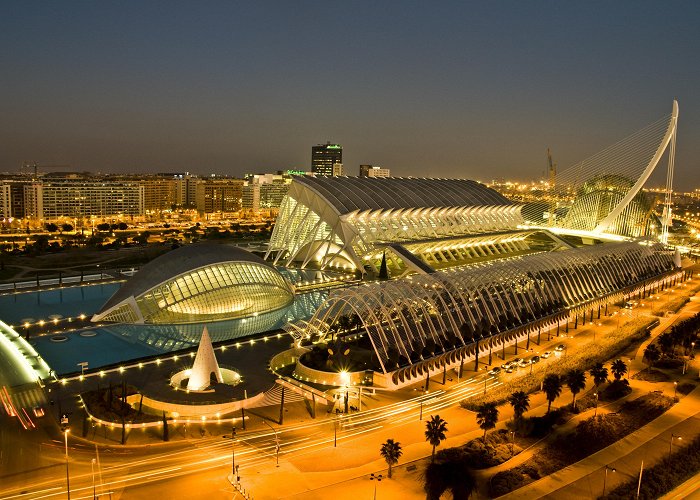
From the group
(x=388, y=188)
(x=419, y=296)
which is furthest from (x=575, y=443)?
(x=388, y=188)

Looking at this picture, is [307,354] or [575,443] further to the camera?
[307,354]

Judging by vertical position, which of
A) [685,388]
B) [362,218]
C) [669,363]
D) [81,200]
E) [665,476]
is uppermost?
[362,218]

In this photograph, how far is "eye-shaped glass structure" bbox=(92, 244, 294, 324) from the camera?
139 feet

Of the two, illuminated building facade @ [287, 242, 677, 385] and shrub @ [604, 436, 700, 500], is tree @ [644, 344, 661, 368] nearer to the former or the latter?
illuminated building facade @ [287, 242, 677, 385]

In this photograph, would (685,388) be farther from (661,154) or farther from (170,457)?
(661,154)

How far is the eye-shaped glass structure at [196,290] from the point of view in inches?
1666

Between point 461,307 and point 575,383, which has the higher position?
point 461,307

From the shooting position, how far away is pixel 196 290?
43906 millimetres

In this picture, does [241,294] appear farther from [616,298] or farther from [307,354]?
[616,298]

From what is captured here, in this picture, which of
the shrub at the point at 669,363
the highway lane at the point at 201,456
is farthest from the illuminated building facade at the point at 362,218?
the highway lane at the point at 201,456

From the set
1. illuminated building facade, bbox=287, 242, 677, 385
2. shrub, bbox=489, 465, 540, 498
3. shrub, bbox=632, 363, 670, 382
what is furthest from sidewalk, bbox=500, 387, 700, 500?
illuminated building facade, bbox=287, 242, 677, 385

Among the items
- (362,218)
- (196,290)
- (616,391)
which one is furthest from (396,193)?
(616,391)

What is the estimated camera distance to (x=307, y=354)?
3409cm

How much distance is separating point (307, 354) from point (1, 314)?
2776 cm
